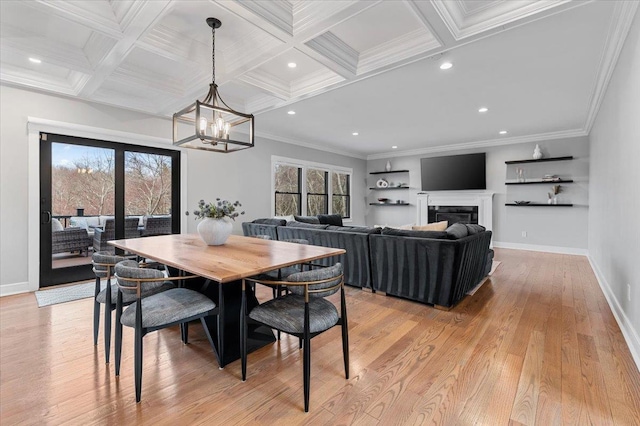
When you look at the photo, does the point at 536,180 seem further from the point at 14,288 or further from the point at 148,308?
the point at 14,288

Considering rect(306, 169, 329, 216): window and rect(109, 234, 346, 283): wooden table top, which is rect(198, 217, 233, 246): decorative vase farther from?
rect(306, 169, 329, 216): window

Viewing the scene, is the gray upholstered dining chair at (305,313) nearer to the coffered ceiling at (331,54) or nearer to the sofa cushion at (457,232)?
the sofa cushion at (457,232)

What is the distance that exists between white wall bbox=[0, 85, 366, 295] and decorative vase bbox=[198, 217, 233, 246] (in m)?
2.78

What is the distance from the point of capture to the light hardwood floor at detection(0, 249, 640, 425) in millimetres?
1619

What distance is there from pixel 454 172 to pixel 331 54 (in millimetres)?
5699

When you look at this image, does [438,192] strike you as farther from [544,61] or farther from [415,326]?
[415,326]

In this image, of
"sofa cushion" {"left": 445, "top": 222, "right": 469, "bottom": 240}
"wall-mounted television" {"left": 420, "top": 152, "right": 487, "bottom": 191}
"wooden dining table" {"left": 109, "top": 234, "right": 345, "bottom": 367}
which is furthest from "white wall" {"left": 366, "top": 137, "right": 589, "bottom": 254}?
"wooden dining table" {"left": 109, "top": 234, "right": 345, "bottom": 367}

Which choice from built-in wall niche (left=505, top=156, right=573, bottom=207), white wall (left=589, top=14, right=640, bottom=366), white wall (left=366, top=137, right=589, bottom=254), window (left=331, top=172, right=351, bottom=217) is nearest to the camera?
white wall (left=589, top=14, right=640, bottom=366)

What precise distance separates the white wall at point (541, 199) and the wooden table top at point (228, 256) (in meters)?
6.39

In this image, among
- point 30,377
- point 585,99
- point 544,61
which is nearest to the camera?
point 30,377

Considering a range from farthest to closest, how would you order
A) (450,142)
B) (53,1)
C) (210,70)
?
(450,142)
(210,70)
(53,1)

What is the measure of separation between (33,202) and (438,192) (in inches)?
317

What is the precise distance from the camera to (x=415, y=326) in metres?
2.75

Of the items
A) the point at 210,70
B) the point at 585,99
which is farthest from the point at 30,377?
the point at 585,99
